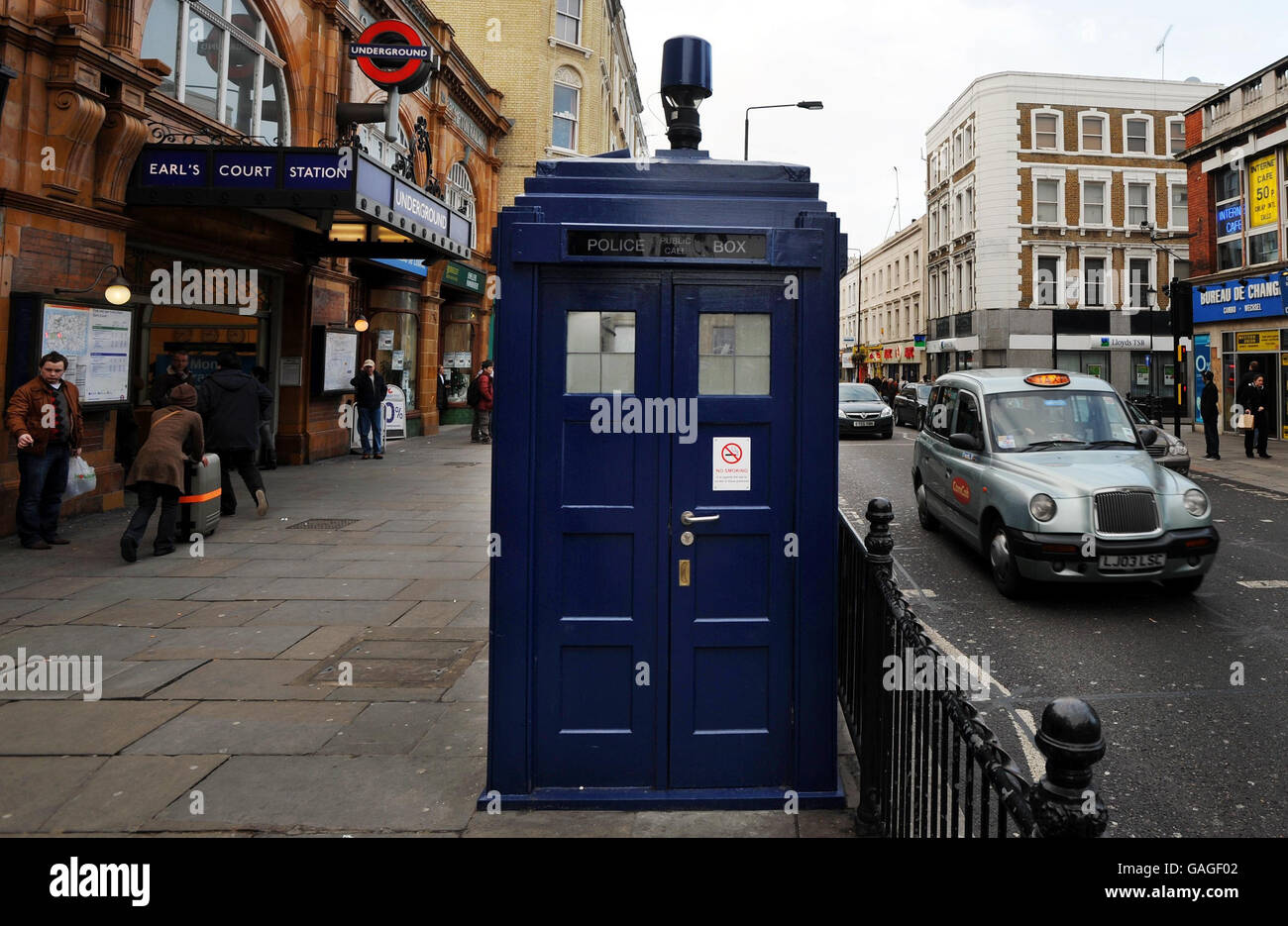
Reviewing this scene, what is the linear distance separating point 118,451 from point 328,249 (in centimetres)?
530

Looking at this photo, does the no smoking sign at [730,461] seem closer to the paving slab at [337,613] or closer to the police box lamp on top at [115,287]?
the paving slab at [337,613]

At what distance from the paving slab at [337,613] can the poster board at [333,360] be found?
1006 centimetres

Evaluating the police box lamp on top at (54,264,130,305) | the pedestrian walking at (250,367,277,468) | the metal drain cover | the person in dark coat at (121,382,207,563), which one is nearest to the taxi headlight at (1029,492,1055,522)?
the metal drain cover

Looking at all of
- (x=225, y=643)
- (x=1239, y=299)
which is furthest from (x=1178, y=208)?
(x=225, y=643)

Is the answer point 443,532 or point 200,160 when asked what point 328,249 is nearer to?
point 200,160

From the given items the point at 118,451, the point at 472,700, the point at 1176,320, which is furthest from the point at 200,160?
the point at 1176,320

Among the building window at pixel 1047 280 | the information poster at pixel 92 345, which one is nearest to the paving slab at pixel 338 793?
the information poster at pixel 92 345

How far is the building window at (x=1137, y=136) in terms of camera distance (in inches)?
1590

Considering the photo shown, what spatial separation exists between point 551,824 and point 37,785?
2330 millimetres

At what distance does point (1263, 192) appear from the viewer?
2328 cm

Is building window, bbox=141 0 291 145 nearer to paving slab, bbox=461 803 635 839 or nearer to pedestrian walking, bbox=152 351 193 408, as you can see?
pedestrian walking, bbox=152 351 193 408

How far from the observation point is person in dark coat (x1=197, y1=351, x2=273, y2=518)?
33.3 feet

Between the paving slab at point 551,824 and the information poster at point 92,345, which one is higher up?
the information poster at point 92,345

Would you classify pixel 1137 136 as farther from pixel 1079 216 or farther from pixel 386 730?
pixel 386 730
